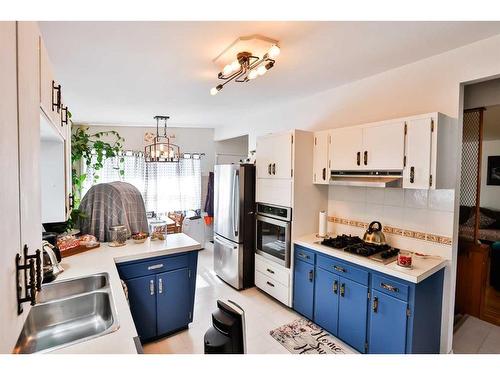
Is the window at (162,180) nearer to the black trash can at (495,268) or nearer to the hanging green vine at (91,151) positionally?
the hanging green vine at (91,151)

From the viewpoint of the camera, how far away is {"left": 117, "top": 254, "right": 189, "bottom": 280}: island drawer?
7.31 ft

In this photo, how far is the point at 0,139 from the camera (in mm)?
543

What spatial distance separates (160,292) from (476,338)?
2.94 m

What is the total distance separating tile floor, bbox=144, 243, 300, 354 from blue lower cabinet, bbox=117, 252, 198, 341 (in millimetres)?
121

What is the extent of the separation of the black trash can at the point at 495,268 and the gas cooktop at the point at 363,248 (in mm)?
1972

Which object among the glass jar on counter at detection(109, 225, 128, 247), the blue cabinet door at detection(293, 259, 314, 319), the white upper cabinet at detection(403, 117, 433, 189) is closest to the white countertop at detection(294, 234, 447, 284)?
the blue cabinet door at detection(293, 259, 314, 319)

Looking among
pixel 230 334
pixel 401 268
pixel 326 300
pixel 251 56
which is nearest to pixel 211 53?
pixel 251 56

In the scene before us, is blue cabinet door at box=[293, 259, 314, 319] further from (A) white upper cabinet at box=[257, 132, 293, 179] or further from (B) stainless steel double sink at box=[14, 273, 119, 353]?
(B) stainless steel double sink at box=[14, 273, 119, 353]

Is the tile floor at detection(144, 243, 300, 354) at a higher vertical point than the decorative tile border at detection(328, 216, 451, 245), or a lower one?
lower

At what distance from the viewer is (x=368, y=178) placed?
7.81 ft

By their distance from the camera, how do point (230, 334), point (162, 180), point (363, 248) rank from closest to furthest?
point (230, 334) → point (363, 248) → point (162, 180)

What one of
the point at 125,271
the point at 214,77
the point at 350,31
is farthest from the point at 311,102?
the point at 125,271

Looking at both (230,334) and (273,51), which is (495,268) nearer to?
(230,334)
